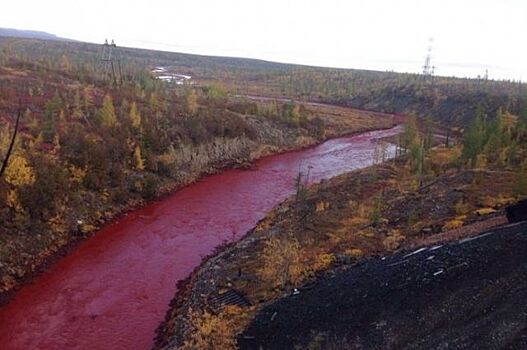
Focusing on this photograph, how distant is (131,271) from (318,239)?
13.4 meters

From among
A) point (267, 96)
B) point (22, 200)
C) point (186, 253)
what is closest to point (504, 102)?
point (267, 96)

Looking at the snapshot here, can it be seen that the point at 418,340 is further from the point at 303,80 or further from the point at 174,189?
the point at 303,80

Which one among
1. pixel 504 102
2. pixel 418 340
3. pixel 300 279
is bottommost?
pixel 300 279

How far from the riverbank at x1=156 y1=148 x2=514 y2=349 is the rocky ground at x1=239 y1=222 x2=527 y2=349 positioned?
230 cm

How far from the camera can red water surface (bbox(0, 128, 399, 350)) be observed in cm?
2542

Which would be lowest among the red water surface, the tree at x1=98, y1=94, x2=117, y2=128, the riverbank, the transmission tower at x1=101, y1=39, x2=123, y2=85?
the red water surface

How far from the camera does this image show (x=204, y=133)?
63.1 metres

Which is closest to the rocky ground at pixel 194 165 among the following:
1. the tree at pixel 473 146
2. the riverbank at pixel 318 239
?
the riverbank at pixel 318 239

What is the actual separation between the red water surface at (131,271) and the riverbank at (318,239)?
69.8 inches

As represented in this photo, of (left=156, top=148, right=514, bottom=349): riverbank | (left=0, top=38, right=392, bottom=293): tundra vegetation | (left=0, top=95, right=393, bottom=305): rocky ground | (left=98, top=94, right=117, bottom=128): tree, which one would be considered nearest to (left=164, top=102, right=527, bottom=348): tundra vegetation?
(left=156, top=148, right=514, bottom=349): riverbank

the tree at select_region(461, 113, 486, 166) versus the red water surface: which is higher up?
the tree at select_region(461, 113, 486, 166)

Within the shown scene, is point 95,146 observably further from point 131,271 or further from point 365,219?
point 365,219

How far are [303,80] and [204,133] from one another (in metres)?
129

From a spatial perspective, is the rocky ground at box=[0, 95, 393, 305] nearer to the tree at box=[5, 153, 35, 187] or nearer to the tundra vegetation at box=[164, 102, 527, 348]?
the tree at box=[5, 153, 35, 187]
